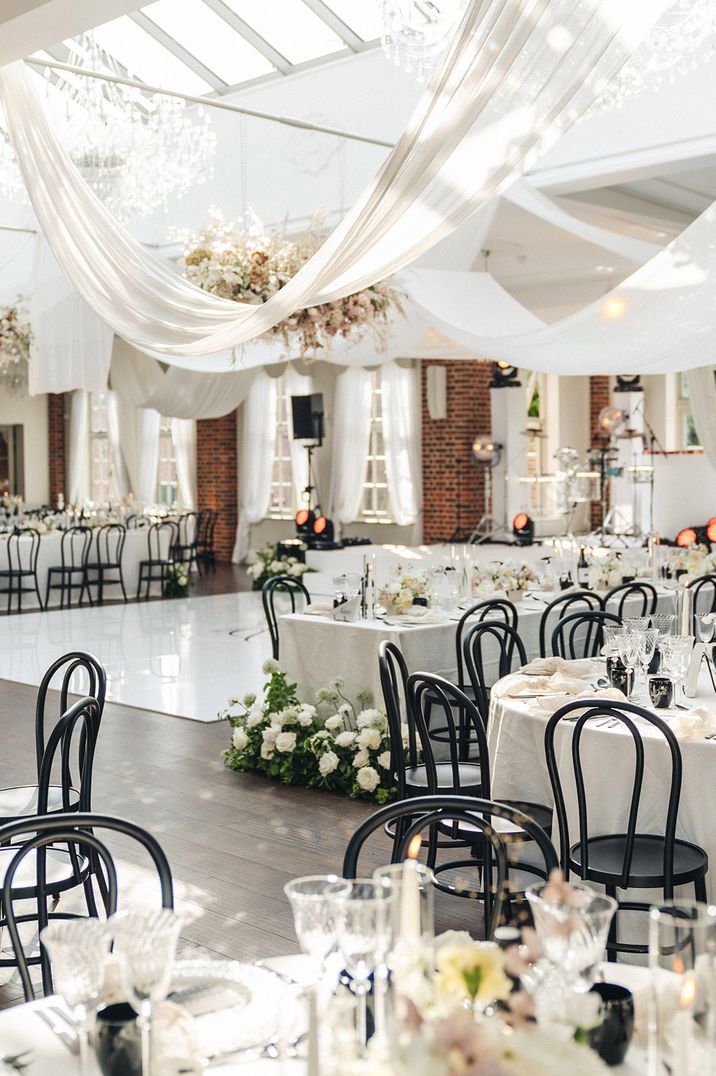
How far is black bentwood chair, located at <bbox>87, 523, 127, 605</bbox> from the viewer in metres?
14.0

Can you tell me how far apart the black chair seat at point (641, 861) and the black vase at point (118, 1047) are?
2.05 metres

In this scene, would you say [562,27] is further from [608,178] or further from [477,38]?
[608,178]

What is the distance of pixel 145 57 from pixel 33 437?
11.4m

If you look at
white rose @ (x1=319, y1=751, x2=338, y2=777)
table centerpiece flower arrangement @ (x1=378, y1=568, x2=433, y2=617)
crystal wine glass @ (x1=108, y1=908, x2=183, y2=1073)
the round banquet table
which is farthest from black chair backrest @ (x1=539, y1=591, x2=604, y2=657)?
crystal wine glass @ (x1=108, y1=908, x2=183, y2=1073)

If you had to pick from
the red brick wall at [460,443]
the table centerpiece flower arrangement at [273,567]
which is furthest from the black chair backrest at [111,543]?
the red brick wall at [460,443]

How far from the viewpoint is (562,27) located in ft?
10.7

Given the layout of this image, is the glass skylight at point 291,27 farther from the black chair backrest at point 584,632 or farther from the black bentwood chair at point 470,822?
the black bentwood chair at point 470,822

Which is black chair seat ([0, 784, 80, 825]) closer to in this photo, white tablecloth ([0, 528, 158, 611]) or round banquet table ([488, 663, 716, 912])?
round banquet table ([488, 663, 716, 912])

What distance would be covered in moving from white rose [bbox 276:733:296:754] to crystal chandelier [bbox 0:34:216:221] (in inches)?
189

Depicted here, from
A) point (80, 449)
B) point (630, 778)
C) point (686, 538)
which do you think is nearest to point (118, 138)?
point (686, 538)

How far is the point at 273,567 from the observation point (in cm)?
1397

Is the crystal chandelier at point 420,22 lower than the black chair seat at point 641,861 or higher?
higher

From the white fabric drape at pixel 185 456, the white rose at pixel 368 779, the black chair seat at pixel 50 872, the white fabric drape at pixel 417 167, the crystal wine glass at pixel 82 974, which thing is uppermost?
the white fabric drape at pixel 417 167

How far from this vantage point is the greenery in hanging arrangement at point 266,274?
7.67m
